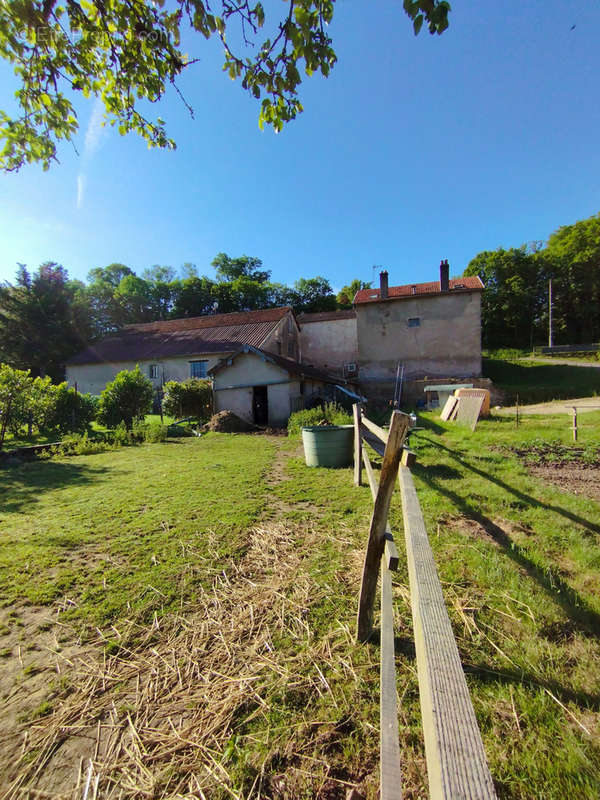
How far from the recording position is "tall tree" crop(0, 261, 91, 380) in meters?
29.4

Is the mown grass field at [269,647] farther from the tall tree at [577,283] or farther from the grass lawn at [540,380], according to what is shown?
the tall tree at [577,283]

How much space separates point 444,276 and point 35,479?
25.4m

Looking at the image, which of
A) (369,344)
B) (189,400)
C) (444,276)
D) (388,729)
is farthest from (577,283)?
(388,729)

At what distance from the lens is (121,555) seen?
3.48m

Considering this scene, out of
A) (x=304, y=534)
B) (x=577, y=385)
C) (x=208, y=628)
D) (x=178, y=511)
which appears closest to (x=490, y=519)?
(x=304, y=534)

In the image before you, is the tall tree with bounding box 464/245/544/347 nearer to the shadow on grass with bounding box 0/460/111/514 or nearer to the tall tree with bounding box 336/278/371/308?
the tall tree with bounding box 336/278/371/308

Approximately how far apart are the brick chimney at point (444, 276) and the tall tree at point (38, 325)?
3118cm

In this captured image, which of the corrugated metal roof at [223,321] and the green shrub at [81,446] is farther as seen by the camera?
the corrugated metal roof at [223,321]

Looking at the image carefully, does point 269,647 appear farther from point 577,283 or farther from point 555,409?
point 577,283

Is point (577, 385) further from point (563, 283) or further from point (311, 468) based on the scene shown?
point (563, 283)

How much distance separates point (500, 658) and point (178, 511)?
13.0ft

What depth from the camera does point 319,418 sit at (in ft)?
36.0

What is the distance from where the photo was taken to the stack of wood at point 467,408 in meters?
11.2

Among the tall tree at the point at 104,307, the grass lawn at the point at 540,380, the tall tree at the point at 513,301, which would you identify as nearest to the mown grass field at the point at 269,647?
the grass lawn at the point at 540,380
